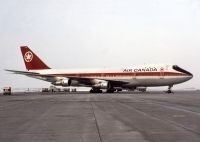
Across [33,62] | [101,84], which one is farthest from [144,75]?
[33,62]

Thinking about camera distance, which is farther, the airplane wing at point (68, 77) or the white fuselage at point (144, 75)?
the airplane wing at point (68, 77)

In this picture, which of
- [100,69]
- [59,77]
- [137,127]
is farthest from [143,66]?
[137,127]

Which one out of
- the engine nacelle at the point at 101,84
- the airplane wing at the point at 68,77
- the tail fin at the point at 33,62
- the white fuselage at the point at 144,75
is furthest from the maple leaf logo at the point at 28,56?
the engine nacelle at the point at 101,84

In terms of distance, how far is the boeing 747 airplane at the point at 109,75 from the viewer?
190ft

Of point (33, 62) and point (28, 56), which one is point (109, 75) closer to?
point (33, 62)

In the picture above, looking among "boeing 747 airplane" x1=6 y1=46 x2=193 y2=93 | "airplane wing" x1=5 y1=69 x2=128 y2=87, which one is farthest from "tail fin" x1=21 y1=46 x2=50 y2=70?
"airplane wing" x1=5 y1=69 x2=128 y2=87

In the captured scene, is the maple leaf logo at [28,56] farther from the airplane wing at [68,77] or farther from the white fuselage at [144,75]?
the white fuselage at [144,75]

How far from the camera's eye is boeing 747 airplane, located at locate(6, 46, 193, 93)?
5788 cm

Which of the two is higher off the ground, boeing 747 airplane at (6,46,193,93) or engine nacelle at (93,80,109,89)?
boeing 747 airplane at (6,46,193,93)

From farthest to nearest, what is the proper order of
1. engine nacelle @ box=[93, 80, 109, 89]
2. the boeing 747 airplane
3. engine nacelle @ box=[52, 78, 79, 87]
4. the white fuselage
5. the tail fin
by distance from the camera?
the tail fin → engine nacelle @ box=[52, 78, 79, 87] → engine nacelle @ box=[93, 80, 109, 89] → the boeing 747 airplane → the white fuselage

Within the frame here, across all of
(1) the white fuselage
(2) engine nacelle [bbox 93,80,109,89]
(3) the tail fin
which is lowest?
(2) engine nacelle [bbox 93,80,109,89]

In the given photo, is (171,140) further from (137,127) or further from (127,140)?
(137,127)

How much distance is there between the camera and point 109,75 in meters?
62.9

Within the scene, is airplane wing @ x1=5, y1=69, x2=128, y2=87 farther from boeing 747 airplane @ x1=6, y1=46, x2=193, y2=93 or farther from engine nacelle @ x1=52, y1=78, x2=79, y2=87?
Result: engine nacelle @ x1=52, y1=78, x2=79, y2=87
